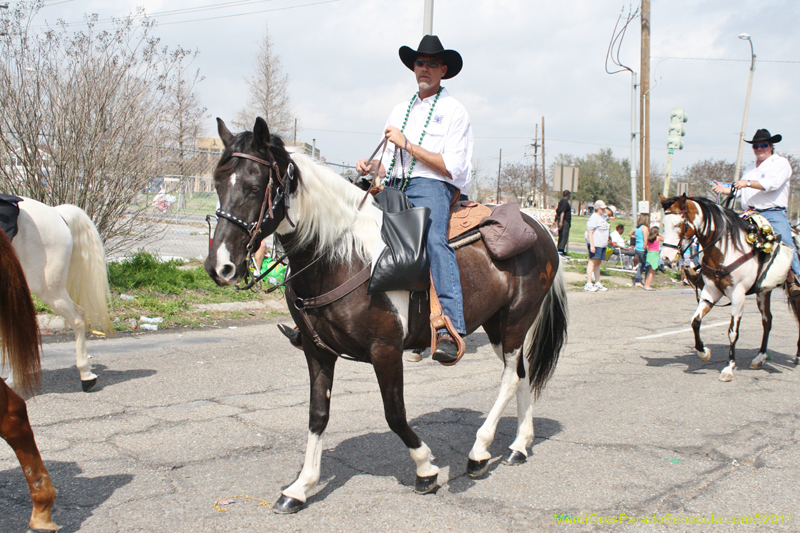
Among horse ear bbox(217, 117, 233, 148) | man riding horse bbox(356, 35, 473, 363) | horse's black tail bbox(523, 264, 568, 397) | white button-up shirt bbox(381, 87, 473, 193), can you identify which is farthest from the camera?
horse's black tail bbox(523, 264, 568, 397)

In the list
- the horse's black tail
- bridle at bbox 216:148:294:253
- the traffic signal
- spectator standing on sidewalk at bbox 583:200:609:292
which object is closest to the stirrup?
bridle at bbox 216:148:294:253

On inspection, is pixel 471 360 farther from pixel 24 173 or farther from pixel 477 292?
pixel 24 173

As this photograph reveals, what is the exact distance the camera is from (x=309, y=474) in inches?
131

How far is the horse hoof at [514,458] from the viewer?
4047 mm

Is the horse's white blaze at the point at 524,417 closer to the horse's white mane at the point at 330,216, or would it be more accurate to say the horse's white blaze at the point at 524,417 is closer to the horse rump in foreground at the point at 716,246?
the horse's white mane at the point at 330,216

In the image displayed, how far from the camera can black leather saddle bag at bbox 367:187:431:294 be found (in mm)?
3205

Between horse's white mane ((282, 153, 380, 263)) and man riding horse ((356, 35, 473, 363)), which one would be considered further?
man riding horse ((356, 35, 473, 363))

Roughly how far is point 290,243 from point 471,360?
4.49 metres

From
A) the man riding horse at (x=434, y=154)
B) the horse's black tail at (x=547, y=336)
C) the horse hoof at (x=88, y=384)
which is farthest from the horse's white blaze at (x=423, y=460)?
the horse hoof at (x=88, y=384)

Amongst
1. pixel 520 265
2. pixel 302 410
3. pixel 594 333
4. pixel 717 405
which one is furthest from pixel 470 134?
pixel 594 333

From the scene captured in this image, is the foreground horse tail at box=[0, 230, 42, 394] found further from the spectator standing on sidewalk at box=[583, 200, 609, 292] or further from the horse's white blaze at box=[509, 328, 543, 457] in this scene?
the spectator standing on sidewalk at box=[583, 200, 609, 292]

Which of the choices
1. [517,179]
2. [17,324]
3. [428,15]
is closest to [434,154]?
[17,324]

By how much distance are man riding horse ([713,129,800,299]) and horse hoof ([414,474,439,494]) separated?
554 centimetres

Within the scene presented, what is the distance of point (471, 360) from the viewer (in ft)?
23.8
